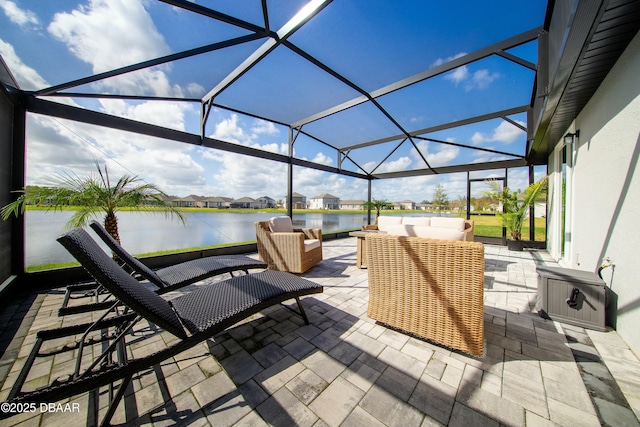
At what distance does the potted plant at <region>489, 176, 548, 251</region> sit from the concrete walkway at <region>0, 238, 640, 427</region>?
521 centimetres

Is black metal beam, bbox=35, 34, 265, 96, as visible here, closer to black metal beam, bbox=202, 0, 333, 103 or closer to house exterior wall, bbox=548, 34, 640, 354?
black metal beam, bbox=202, 0, 333, 103

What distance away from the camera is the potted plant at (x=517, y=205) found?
6277 millimetres

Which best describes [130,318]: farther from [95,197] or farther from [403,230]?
[403,230]

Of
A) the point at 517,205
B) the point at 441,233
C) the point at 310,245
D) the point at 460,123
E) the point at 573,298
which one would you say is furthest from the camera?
the point at 517,205

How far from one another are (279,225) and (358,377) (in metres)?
3.52

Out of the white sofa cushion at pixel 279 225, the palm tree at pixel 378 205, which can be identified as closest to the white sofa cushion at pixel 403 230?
the white sofa cushion at pixel 279 225

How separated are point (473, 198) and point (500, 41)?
5665 millimetres

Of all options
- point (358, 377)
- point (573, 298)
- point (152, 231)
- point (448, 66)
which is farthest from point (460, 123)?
point (152, 231)

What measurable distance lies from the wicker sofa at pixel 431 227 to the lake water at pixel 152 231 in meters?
2.83

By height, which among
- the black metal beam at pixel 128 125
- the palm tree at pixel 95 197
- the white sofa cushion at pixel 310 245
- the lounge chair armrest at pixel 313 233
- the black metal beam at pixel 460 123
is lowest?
the white sofa cushion at pixel 310 245

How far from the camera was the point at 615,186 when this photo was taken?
246 cm

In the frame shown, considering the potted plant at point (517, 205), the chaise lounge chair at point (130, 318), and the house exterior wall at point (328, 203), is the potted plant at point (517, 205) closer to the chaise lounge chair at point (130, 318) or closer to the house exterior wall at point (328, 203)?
the chaise lounge chair at point (130, 318)

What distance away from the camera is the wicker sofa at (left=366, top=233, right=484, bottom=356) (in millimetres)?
1800

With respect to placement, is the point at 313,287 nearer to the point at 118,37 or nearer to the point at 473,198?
the point at 118,37
